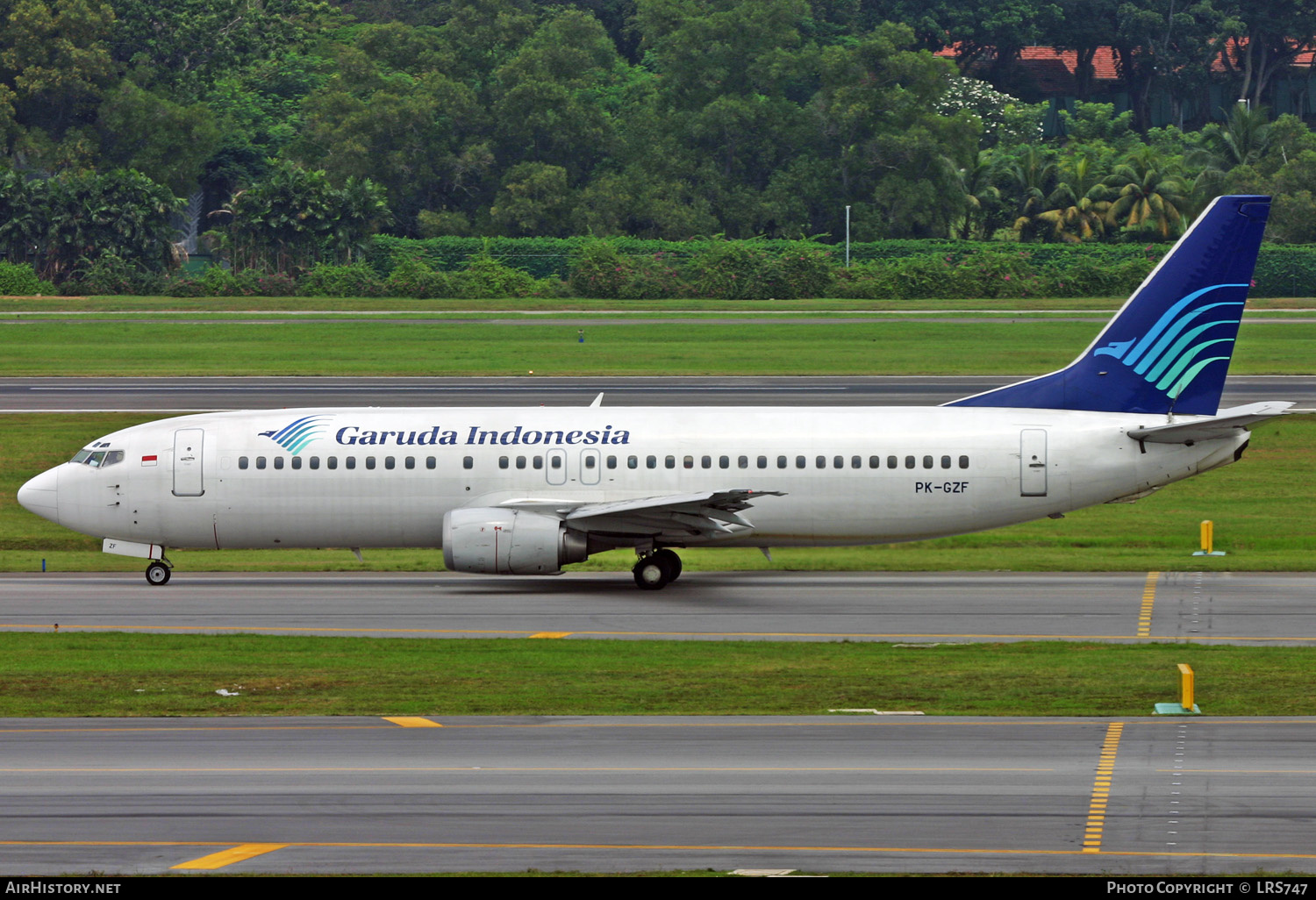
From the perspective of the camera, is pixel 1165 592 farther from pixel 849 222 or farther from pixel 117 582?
pixel 849 222

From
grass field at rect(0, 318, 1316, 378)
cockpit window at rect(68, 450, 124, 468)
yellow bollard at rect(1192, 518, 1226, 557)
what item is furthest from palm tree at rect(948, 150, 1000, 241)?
cockpit window at rect(68, 450, 124, 468)

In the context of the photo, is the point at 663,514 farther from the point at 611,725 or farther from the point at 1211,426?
the point at 611,725

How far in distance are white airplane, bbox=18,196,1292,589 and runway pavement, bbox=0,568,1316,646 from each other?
1.25 metres

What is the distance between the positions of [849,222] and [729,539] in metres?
83.8

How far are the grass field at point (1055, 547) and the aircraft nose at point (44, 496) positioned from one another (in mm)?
2786

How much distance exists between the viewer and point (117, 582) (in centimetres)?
3603

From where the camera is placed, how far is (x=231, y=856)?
1560 cm

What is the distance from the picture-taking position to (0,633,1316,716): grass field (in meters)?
22.5

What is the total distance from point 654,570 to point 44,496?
1318cm

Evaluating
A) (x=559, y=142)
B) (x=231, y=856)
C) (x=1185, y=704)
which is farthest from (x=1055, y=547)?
(x=559, y=142)

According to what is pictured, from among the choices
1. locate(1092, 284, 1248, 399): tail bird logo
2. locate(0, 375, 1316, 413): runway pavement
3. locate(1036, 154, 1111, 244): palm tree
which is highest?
locate(1036, 154, 1111, 244): palm tree

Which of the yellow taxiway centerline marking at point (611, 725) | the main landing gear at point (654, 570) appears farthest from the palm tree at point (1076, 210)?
the yellow taxiway centerline marking at point (611, 725)

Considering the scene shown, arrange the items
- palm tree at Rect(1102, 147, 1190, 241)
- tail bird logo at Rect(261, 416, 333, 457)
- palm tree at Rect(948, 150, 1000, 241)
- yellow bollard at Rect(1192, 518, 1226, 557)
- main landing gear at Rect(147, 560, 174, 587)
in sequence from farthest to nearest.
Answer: palm tree at Rect(948, 150, 1000, 241), palm tree at Rect(1102, 147, 1190, 241), yellow bollard at Rect(1192, 518, 1226, 557), main landing gear at Rect(147, 560, 174, 587), tail bird logo at Rect(261, 416, 333, 457)

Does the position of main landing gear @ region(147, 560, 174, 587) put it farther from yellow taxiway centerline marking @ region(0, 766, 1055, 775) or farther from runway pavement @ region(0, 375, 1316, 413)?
runway pavement @ region(0, 375, 1316, 413)
